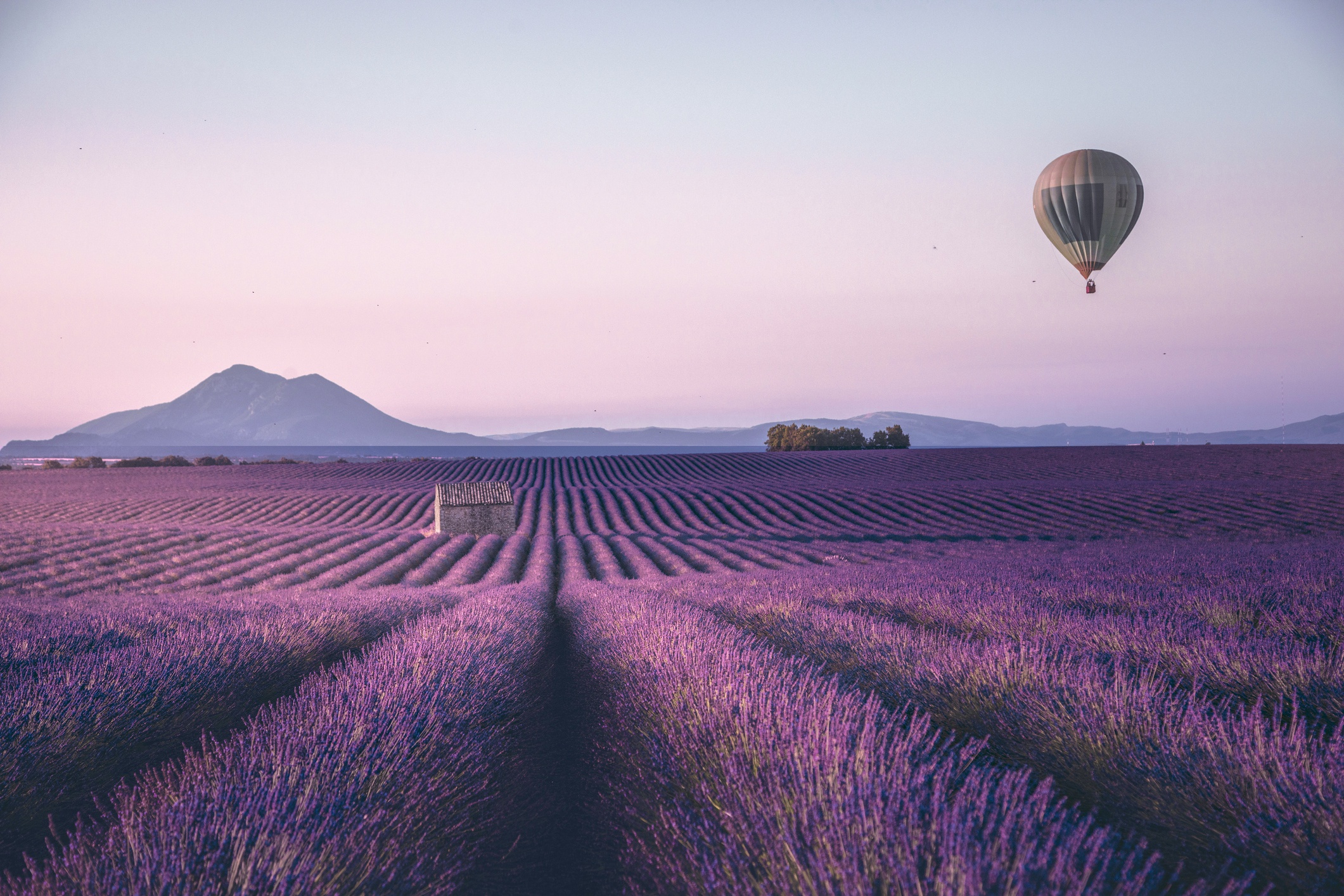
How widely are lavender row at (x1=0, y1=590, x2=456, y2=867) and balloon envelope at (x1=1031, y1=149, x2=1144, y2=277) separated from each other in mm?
21170

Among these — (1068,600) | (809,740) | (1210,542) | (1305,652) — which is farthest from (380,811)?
(1210,542)

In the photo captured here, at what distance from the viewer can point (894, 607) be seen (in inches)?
311

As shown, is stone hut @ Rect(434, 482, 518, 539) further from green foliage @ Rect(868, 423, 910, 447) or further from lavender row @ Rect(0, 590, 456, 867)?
green foliage @ Rect(868, 423, 910, 447)

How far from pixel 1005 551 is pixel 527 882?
18307 mm

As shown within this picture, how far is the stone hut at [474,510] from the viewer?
27391 millimetres

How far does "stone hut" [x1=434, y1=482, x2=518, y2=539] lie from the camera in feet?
89.9

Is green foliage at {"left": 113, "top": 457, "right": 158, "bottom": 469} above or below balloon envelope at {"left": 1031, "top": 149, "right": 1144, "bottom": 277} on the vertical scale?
below

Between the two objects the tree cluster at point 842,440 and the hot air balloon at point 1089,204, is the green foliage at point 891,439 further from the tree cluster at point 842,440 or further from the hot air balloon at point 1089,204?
the hot air balloon at point 1089,204

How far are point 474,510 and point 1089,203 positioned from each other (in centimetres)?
2274

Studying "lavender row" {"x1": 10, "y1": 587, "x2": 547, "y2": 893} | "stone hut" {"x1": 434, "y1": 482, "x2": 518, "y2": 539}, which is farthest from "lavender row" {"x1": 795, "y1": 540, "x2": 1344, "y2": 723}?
"stone hut" {"x1": 434, "y1": 482, "x2": 518, "y2": 539}

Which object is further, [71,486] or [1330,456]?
[71,486]

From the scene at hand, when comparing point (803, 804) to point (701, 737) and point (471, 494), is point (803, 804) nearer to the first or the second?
point (701, 737)

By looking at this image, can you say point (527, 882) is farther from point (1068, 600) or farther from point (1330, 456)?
point (1330, 456)

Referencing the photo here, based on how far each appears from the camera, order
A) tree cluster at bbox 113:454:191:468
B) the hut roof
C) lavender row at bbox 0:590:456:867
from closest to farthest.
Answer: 1. lavender row at bbox 0:590:456:867
2. the hut roof
3. tree cluster at bbox 113:454:191:468
